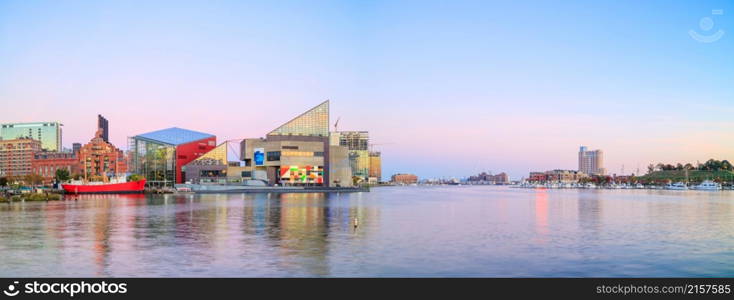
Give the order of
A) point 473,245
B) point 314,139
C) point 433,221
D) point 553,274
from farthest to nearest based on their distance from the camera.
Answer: point 314,139 → point 433,221 → point 473,245 → point 553,274

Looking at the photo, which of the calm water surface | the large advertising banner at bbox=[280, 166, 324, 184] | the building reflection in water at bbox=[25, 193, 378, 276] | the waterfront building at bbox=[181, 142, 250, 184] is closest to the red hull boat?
the waterfront building at bbox=[181, 142, 250, 184]

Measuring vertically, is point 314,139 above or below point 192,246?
above

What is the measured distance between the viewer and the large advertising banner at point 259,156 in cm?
19400

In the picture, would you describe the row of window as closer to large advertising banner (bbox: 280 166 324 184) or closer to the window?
the window

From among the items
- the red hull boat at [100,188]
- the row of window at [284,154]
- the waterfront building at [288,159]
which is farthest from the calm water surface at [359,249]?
the row of window at [284,154]

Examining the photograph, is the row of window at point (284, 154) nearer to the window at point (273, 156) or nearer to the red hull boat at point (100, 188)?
the window at point (273, 156)

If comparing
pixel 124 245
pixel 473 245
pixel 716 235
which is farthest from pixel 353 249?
pixel 716 235

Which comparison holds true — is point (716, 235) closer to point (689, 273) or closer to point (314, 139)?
point (689, 273)

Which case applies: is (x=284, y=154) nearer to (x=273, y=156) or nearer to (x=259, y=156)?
(x=273, y=156)

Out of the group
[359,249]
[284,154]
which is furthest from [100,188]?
[359,249]

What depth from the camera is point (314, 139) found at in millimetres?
197375

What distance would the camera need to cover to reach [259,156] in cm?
19462
